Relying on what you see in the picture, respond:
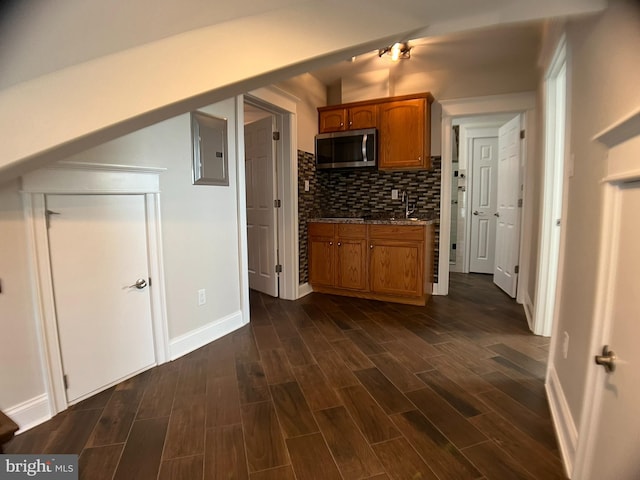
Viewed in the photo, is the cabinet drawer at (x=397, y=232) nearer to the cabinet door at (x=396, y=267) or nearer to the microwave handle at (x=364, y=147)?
the cabinet door at (x=396, y=267)

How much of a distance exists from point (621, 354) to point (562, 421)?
0.87 metres

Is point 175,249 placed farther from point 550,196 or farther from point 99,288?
point 550,196

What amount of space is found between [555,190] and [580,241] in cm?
144

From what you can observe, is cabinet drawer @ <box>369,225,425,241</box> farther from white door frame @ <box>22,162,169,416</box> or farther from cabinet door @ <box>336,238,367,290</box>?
white door frame @ <box>22,162,169,416</box>

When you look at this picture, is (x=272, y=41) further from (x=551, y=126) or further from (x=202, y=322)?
(x=551, y=126)

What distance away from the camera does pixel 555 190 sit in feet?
9.25

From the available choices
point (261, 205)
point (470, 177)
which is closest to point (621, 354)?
point (261, 205)

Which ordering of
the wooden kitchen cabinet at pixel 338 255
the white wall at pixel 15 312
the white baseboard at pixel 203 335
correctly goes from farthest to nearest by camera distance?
the wooden kitchen cabinet at pixel 338 255 → the white baseboard at pixel 203 335 → the white wall at pixel 15 312

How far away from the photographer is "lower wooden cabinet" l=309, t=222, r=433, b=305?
3.67 meters

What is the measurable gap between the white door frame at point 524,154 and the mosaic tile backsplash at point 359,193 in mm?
83

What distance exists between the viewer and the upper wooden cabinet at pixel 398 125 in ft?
12.6

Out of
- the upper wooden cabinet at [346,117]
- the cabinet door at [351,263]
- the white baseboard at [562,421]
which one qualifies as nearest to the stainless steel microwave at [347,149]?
the upper wooden cabinet at [346,117]

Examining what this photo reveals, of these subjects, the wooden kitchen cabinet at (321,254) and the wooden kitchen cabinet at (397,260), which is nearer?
the wooden kitchen cabinet at (397,260)

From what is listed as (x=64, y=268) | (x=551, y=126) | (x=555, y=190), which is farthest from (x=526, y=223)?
(x=64, y=268)
